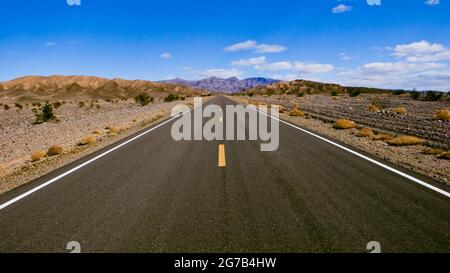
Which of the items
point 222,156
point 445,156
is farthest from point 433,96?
point 222,156

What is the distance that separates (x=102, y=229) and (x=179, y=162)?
4373 mm

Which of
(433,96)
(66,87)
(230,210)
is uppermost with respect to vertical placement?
(66,87)

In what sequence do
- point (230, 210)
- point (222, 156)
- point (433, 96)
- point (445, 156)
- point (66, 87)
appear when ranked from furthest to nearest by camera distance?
point (66, 87)
point (433, 96)
point (445, 156)
point (222, 156)
point (230, 210)

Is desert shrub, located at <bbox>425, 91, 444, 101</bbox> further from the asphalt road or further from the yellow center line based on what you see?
the asphalt road

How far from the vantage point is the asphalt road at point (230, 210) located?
4320 millimetres

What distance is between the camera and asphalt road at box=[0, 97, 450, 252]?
4.32 m

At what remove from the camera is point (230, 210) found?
5379 mm

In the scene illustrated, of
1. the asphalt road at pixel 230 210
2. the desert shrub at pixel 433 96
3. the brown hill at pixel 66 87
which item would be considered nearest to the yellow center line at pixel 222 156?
the asphalt road at pixel 230 210

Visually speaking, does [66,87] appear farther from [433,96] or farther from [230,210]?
[230,210]

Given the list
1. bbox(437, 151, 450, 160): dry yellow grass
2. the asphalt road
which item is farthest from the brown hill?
bbox(437, 151, 450, 160): dry yellow grass

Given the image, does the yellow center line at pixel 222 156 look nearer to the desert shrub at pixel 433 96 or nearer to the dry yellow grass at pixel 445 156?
the dry yellow grass at pixel 445 156

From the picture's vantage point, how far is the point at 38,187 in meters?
7.17
